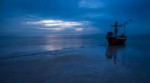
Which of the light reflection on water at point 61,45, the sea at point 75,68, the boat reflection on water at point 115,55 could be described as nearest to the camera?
the sea at point 75,68

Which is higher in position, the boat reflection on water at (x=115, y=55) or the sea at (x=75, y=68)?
the sea at (x=75, y=68)

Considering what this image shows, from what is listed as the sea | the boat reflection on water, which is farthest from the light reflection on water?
the boat reflection on water

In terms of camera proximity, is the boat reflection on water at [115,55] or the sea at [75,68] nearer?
the sea at [75,68]

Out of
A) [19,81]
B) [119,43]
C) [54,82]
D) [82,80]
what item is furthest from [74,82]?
[119,43]

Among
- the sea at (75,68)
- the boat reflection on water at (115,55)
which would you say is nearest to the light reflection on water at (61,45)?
the sea at (75,68)

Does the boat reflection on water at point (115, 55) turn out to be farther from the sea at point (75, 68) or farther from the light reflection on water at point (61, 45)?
the light reflection on water at point (61, 45)

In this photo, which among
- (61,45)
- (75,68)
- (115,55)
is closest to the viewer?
(75,68)

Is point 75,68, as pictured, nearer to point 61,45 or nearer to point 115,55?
point 115,55

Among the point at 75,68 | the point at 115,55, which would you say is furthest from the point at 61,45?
the point at 75,68

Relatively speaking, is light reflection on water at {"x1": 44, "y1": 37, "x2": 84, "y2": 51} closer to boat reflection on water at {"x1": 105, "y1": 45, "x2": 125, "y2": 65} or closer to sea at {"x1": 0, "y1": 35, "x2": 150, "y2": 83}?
sea at {"x1": 0, "y1": 35, "x2": 150, "y2": 83}

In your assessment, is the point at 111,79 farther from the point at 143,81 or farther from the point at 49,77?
the point at 49,77

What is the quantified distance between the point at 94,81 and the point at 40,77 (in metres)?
3.40

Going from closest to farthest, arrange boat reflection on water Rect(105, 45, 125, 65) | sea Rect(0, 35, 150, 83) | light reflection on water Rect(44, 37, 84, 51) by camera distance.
A: sea Rect(0, 35, 150, 83) → boat reflection on water Rect(105, 45, 125, 65) → light reflection on water Rect(44, 37, 84, 51)

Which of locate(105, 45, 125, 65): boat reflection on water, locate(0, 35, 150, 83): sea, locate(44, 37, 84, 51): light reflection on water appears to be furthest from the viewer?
locate(44, 37, 84, 51): light reflection on water
